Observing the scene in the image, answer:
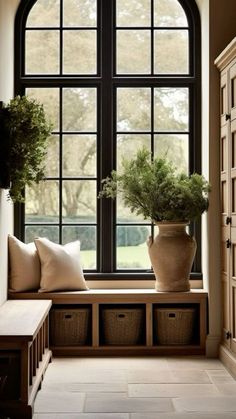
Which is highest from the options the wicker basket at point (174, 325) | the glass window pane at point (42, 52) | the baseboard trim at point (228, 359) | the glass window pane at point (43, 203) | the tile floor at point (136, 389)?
the glass window pane at point (42, 52)

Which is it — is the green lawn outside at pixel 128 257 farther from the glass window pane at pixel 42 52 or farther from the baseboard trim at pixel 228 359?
the glass window pane at pixel 42 52

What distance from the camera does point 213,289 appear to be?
6090mm

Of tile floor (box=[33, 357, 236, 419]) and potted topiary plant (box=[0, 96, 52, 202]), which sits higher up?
potted topiary plant (box=[0, 96, 52, 202])

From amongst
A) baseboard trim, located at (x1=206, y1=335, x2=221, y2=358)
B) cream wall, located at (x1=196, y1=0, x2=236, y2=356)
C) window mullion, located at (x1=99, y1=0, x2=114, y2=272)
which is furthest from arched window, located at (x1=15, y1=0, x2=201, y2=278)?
baseboard trim, located at (x1=206, y1=335, x2=221, y2=358)

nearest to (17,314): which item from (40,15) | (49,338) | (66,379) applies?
(66,379)

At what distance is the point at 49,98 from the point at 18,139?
4.57ft

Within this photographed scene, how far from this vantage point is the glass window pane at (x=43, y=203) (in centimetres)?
673

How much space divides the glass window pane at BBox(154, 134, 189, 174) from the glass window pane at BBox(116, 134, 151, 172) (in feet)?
0.38

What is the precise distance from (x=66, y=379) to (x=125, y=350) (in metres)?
1.08

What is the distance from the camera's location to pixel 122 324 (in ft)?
20.4

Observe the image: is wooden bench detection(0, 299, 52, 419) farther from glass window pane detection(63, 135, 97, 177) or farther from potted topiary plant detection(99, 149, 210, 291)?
glass window pane detection(63, 135, 97, 177)

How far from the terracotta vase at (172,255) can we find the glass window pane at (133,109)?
1.19m

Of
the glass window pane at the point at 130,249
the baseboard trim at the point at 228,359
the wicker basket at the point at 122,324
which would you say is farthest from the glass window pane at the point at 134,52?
the baseboard trim at the point at 228,359

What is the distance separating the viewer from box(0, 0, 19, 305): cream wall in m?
5.87
